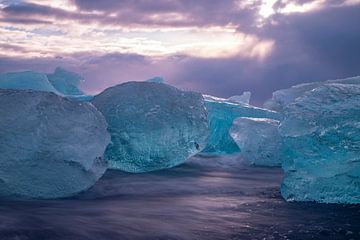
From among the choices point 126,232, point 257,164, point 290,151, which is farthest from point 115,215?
point 257,164

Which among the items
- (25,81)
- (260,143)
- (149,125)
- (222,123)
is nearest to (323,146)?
(149,125)

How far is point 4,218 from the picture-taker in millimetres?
4941

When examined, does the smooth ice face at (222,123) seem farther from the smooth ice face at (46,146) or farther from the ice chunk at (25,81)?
the smooth ice face at (46,146)

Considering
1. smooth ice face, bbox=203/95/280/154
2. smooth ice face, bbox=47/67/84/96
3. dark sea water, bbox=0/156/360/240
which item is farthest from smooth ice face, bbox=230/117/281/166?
smooth ice face, bbox=47/67/84/96

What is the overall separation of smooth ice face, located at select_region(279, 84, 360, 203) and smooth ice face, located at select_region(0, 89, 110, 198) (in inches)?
135

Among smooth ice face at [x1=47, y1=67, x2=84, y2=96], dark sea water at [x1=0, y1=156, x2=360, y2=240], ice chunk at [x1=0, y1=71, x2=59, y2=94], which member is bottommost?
dark sea water at [x1=0, y1=156, x2=360, y2=240]

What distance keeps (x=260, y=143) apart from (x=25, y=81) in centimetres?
1004

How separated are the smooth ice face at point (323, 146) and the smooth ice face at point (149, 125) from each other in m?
3.44

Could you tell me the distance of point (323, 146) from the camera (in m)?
7.35

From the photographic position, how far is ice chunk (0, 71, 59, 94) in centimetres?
1747

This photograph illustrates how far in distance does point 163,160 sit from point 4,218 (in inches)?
234

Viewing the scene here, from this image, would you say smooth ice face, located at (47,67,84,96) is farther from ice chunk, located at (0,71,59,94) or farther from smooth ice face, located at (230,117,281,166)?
smooth ice face, located at (230,117,281,166)

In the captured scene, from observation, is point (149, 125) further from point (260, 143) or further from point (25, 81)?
point (25, 81)

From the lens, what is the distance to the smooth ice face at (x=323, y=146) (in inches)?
273
